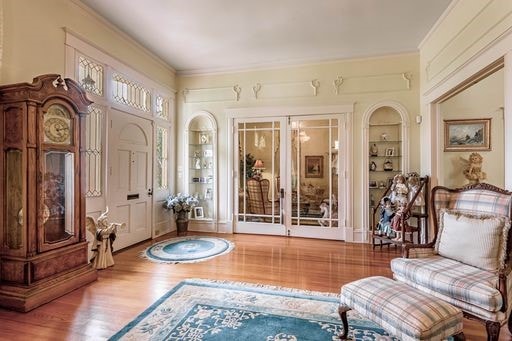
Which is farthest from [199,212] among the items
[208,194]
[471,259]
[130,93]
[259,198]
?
[471,259]

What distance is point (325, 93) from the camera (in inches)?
Result: 205

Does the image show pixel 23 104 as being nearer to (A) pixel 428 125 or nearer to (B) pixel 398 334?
(B) pixel 398 334

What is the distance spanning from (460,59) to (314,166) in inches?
107

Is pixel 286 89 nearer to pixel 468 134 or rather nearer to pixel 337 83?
pixel 337 83

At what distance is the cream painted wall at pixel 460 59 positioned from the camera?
2.47 m

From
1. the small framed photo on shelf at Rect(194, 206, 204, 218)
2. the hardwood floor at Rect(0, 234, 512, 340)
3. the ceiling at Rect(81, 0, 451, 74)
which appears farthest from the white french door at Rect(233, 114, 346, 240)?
the ceiling at Rect(81, 0, 451, 74)

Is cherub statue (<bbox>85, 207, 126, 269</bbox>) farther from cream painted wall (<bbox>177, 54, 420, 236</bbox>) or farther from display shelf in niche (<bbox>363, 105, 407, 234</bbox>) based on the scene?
display shelf in niche (<bbox>363, 105, 407, 234</bbox>)

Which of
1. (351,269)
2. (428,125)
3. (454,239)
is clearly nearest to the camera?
(454,239)

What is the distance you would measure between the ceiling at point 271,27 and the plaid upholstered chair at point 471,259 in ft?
8.34

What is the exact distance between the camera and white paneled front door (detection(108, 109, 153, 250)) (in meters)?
4.24

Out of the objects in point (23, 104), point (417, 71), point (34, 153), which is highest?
point (417, 71)

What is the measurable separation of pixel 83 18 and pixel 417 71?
17.1 feet

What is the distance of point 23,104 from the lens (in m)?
2.57

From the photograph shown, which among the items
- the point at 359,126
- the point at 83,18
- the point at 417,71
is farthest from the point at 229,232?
the point at 417,71
